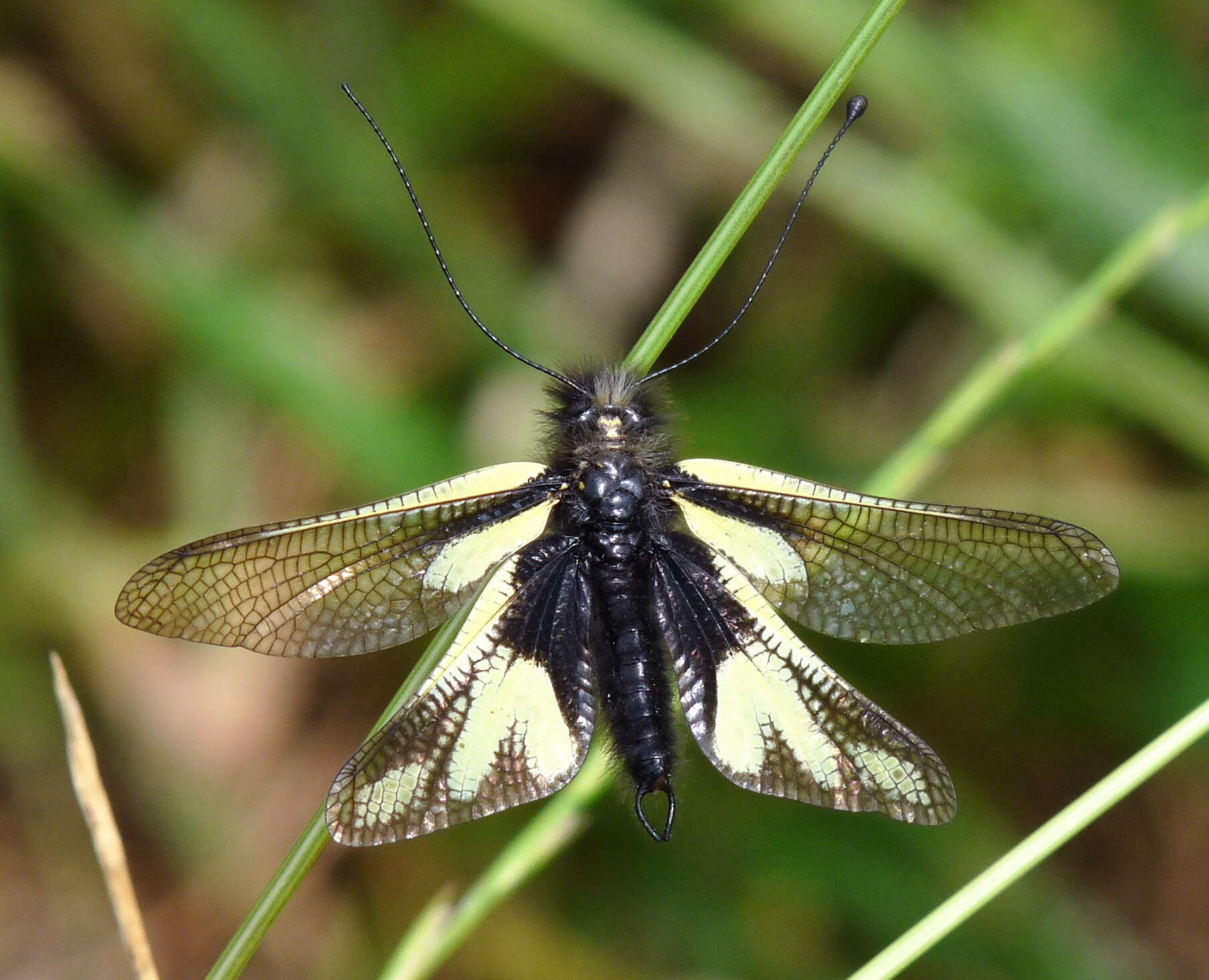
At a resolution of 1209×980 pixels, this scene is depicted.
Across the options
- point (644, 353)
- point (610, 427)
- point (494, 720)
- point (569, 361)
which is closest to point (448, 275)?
point (644, 353)

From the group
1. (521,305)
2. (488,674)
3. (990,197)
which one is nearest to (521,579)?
(488,674)

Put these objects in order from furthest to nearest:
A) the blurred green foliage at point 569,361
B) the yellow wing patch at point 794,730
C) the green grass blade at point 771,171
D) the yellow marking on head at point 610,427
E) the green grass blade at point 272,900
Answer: the blurred green foliage at point 569,361 < the yellow marking on head at point 610,427 < the yellow wing patch at point 794,730 < the green grass blade at point 771,171 < the green grass blade at point 272,900

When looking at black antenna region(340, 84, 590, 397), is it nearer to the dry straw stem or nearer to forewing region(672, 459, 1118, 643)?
forewing region(672, 459, 1118, 643)

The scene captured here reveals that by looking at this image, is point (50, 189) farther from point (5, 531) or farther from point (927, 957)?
point (927, 957)

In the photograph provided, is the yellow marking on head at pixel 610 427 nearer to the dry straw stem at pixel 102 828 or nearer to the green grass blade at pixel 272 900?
the green grass blade at pixel 272 900

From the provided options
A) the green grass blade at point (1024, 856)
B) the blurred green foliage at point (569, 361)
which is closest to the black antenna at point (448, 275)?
the green grass blade at point (1024, 856)

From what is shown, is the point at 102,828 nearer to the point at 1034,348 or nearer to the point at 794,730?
the point at 794,730
